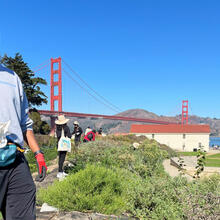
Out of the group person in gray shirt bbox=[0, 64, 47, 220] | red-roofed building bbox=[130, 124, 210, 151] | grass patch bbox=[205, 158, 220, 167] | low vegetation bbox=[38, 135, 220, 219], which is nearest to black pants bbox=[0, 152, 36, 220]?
person in gray shirt bbox=[0, 64, 47, 220]

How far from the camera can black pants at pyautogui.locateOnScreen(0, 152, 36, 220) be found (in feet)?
5.20

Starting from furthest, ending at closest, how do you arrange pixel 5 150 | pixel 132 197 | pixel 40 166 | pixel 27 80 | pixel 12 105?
pixel 27 80 → pixel 132 197 → pixel 40 166 → pixel 12 105 → pixel 5 150

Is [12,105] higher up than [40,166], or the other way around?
[12,105]

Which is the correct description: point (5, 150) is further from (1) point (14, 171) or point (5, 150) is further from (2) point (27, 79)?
(2) point (27, 79)

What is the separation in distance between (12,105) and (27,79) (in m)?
24.4

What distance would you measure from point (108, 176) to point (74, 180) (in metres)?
0.52

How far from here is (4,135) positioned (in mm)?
1567

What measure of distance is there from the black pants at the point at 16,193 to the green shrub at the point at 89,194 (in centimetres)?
182

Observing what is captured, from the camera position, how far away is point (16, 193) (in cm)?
160

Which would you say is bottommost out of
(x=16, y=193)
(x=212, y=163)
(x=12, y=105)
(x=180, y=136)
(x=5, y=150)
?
(x=180, y=136)

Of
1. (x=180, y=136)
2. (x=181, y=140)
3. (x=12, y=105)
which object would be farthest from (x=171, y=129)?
(x=12, y=105)

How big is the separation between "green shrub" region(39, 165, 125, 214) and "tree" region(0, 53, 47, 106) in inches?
855

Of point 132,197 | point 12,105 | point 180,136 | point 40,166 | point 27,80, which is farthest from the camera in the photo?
point 180,136

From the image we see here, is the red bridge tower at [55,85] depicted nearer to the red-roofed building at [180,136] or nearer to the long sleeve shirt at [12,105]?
the red-roofed building at [180,136]
